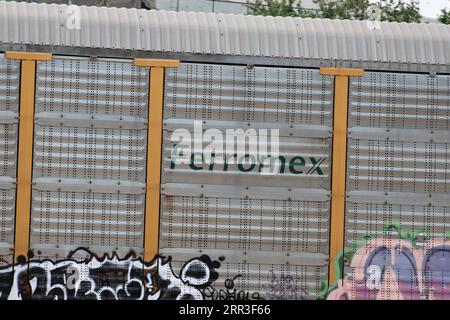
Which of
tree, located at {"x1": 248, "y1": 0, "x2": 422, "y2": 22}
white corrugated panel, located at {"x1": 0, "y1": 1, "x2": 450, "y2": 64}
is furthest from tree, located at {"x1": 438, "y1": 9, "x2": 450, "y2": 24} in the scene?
white corrugated panel, located at {"x1": 0, "y1": 1, "x2": 450, "y2": 64}

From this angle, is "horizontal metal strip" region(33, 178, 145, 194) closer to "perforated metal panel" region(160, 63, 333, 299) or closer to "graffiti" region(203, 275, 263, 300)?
"perforated metal panel" region(160, 63, 333, 299)

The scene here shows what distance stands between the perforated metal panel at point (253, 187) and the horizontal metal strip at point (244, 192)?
0.01 metres

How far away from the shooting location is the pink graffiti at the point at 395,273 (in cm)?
1023

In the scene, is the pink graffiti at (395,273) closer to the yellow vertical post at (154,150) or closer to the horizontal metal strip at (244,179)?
the horizontal metal strip at (244,179)

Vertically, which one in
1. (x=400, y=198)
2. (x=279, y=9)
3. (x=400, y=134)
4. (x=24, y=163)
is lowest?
(x=400, y=198)

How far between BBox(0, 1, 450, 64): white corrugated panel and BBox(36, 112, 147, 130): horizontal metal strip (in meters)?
0.78

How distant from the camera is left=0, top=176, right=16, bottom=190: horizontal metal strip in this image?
9.84m

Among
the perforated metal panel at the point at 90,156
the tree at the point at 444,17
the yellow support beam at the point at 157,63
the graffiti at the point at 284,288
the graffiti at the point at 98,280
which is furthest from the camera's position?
the tree at the point at 444,17

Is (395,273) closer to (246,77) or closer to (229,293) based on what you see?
(229,293)

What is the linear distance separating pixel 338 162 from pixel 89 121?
2.84 metres

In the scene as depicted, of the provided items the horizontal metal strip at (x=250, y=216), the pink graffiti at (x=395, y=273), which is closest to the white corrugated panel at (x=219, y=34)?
the horizontal metal strip at (x=250, y=216)

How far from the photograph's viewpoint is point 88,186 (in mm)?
9969

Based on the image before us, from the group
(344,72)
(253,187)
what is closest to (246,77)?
(344,72)

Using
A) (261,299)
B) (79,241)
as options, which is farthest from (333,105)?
(79,241)
